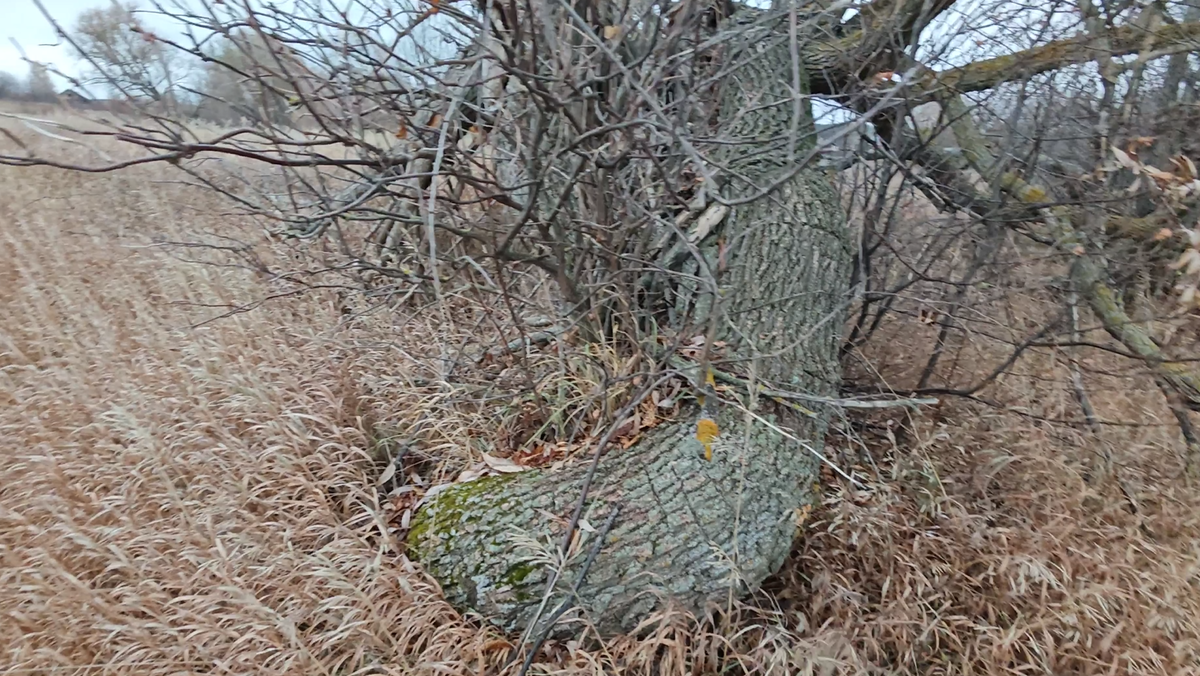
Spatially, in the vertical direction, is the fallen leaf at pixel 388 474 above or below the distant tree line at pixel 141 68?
below

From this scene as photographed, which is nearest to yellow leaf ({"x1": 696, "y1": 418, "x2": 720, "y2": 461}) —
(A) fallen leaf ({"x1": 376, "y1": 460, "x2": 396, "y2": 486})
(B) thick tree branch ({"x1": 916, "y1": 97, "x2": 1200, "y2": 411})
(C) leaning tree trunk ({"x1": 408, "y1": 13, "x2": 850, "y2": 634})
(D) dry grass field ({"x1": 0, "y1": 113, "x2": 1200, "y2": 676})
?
(C) leaning tree trunk ({"x1": 408, "y1": 13, "x2": 850, "y2": 634})

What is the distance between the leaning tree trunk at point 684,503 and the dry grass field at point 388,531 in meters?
0.11

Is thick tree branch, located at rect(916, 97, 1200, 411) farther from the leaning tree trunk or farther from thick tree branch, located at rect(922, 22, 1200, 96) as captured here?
the leaning tree trunk

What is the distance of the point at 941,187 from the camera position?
340 centimetres

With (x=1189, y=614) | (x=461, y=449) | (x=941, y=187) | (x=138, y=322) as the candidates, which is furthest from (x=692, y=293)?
(x=138, y=322)

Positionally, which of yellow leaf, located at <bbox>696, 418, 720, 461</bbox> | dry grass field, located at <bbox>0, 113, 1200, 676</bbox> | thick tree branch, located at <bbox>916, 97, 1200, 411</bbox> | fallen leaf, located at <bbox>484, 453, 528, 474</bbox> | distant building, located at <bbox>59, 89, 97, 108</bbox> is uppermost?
distant building, located at <bbox>59, 89, 97, 108</bbox>

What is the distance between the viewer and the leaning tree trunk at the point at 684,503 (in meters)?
2.16

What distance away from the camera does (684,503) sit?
7.48ft

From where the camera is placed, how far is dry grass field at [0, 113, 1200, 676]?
2.09m

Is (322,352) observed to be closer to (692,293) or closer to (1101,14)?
(692,293)

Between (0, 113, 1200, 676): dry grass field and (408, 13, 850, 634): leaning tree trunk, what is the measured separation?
0.37 feet

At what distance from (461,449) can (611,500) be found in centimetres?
71

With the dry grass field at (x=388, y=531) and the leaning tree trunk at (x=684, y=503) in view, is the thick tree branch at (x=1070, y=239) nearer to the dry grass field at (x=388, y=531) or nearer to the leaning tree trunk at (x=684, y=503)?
the dry grass field at (x=388, y=531)

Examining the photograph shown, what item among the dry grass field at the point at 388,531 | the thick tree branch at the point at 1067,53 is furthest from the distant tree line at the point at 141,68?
the thick tree branch at the point at 1067,53
